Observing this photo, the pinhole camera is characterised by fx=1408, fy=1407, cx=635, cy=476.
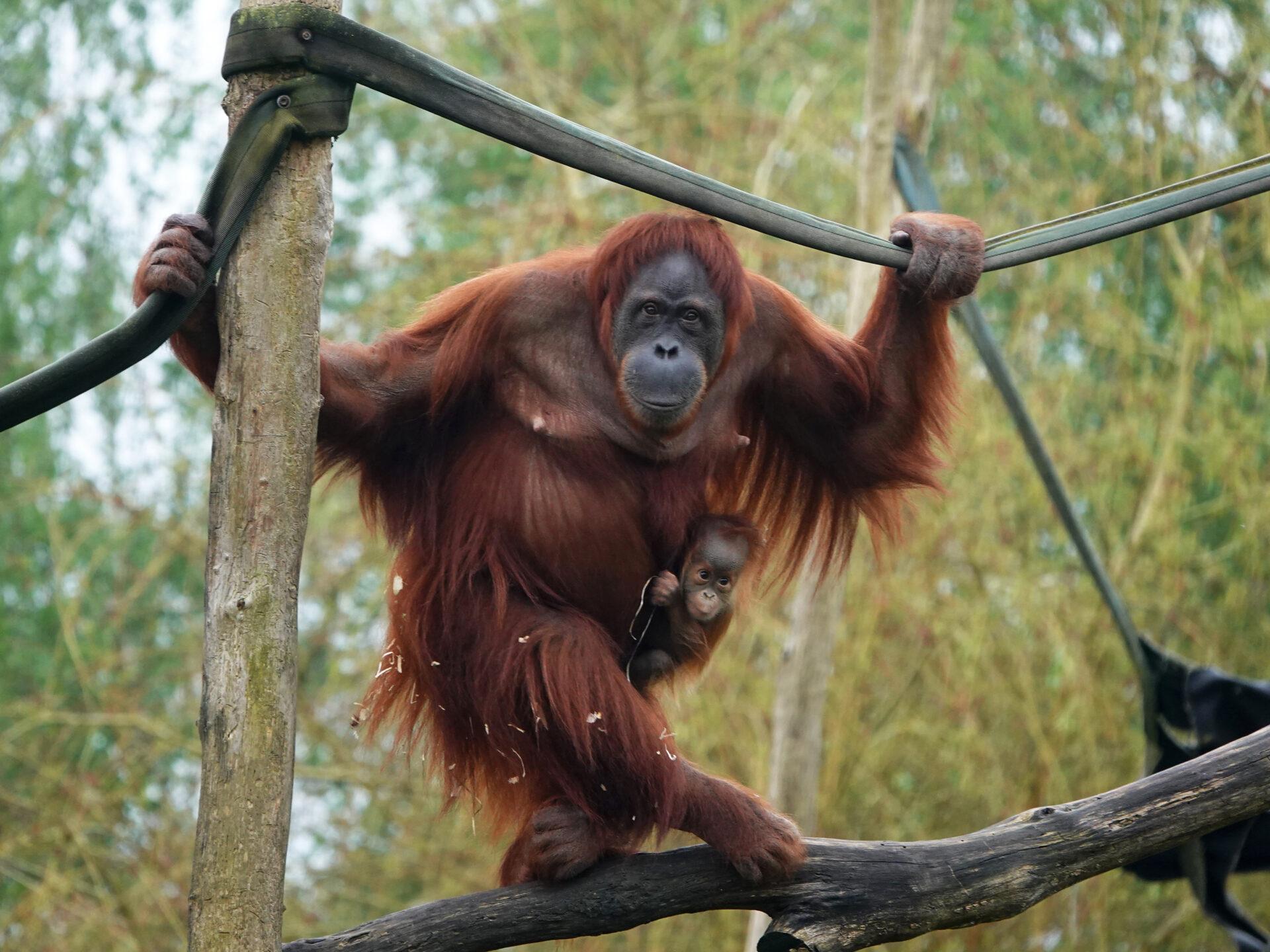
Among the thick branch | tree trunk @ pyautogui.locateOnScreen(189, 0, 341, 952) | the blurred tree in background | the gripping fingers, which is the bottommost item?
the thick branch

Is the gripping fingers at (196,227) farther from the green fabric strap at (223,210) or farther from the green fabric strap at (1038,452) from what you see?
the green fabric strap at (1038,452)

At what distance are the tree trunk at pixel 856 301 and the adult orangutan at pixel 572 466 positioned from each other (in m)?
1.54

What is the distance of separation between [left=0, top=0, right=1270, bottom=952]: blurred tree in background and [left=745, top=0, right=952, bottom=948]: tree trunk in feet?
0.83

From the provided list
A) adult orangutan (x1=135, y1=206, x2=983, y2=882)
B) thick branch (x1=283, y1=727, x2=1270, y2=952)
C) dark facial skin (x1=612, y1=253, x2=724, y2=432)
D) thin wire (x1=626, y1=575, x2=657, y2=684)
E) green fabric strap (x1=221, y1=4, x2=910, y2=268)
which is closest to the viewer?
green fabric strap (x1=221, y1=4, x2=910, y2=268)

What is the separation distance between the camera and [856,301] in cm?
518

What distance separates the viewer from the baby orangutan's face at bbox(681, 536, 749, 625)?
328 cm

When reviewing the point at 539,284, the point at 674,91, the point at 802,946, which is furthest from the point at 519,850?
the point at 674,91

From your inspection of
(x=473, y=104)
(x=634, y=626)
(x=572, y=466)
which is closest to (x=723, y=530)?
(x=634, y=626)

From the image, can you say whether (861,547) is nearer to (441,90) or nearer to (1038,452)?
(1038,452)

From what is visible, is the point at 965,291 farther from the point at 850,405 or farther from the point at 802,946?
the point at 802,946

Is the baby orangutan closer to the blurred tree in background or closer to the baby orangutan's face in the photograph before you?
the baby orangutan's face

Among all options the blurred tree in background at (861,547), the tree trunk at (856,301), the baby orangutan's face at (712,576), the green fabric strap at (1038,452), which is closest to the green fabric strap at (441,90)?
the baby orangutan's face at (712,576)

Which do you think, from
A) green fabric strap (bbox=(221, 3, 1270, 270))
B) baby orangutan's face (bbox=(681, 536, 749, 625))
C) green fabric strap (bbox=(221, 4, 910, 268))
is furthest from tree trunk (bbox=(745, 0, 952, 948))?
green fabric strap (bbox=(221, 4, 910, 268))

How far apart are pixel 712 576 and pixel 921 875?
32.5 inches
